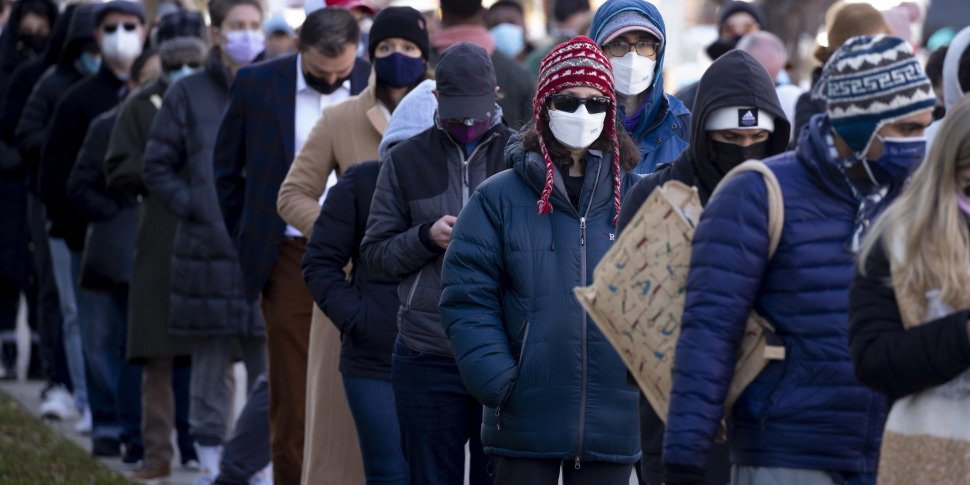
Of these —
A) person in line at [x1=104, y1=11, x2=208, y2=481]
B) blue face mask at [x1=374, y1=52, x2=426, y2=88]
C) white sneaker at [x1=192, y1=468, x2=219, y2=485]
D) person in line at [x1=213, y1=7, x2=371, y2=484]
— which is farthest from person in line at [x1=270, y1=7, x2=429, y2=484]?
person in line at [x1=104, y1=11, x2=208, y2=481]

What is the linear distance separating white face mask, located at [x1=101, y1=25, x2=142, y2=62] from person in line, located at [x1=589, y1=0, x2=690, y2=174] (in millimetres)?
4929

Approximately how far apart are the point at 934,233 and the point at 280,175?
447 centimetres

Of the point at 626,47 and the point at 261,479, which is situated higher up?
the point at 626,47

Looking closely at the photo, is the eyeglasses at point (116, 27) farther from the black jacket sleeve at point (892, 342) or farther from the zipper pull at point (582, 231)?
the black jacket sleeve at point (892, 342)

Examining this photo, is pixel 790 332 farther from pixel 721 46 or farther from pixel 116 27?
pixel 116 27

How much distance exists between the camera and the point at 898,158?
141 inches

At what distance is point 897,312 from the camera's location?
11.1 feet

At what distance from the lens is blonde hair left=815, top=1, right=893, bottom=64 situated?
25.6ft

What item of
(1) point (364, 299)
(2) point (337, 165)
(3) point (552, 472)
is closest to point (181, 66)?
(2) point (337, 165)

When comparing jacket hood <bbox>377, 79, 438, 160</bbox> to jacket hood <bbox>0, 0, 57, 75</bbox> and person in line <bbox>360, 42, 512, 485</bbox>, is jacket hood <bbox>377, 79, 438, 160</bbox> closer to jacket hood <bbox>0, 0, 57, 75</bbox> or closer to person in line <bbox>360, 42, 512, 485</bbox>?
person in line <bbox>360, 42, 512, 485</bbox>

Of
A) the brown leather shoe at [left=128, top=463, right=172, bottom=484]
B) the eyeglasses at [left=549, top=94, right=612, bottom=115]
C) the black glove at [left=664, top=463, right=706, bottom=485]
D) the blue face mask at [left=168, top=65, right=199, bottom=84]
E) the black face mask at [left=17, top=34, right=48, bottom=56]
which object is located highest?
the black face mask at [left=17, top=34, right=48, bottom=56]

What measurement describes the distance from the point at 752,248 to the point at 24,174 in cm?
952

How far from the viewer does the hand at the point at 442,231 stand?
540cm

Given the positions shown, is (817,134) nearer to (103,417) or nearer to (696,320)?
(696,320)
